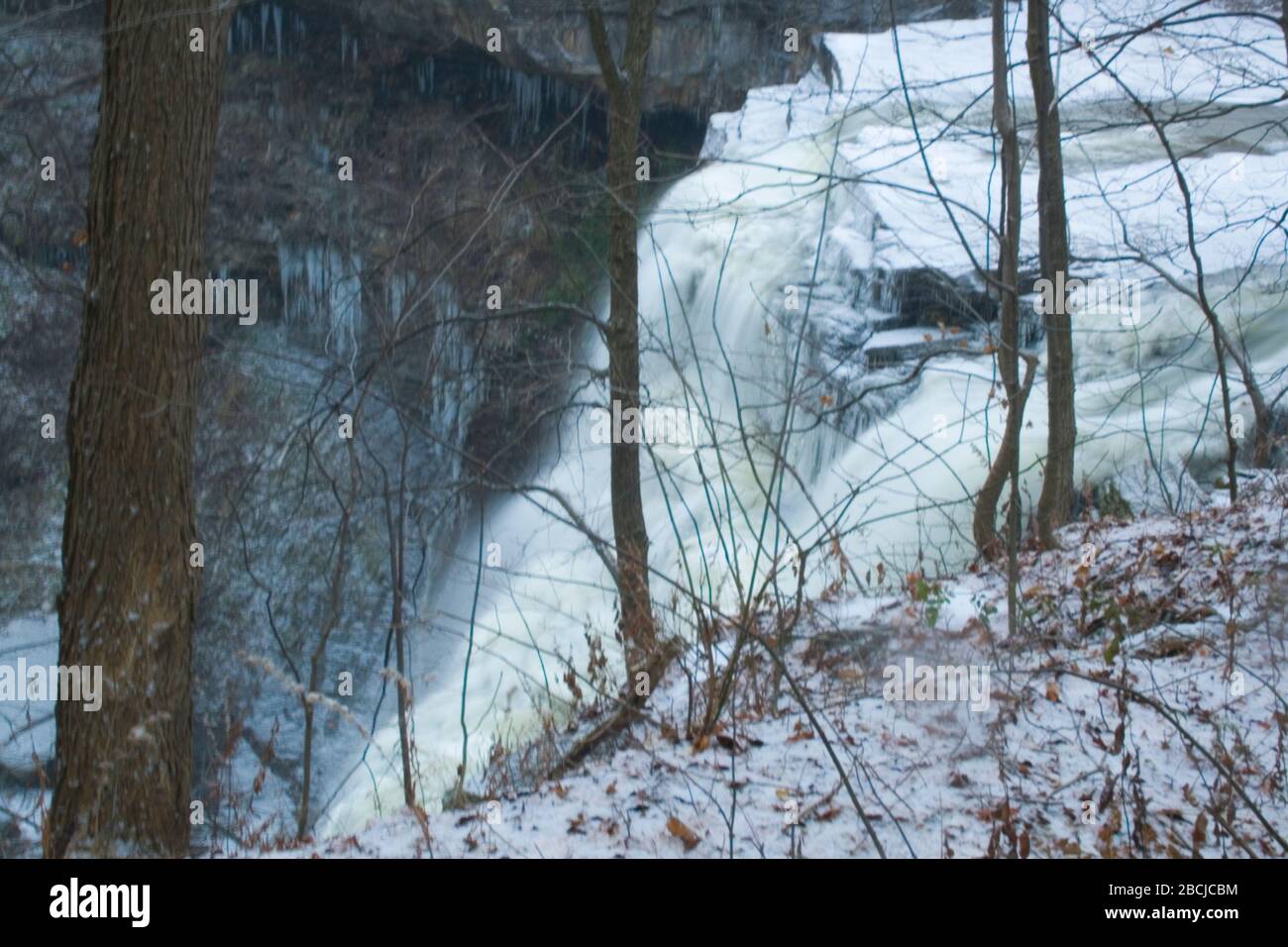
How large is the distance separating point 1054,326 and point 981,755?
345 centimetres

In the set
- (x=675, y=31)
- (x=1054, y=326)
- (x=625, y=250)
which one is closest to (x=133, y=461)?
(x=625, y=250)

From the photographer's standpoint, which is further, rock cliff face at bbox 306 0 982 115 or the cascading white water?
rock cliff face at bbox 306 0 982 115

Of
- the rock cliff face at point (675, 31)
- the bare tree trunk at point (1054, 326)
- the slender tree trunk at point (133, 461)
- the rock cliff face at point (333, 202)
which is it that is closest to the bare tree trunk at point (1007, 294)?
the bare tree trunk at point (1054, 326)

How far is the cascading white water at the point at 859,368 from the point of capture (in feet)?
26.1

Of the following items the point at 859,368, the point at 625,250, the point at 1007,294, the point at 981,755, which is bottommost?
the point at 981,755

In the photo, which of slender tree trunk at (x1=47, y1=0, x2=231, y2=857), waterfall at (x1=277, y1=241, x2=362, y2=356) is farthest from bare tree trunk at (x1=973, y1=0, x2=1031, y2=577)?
waterfall at (x1=277, y1=241, x2=362, y2=356)

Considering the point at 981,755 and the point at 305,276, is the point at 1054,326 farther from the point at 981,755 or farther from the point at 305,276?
the point at 305,276

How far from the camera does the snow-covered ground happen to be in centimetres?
310

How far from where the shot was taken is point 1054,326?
627cm

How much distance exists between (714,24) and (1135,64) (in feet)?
19.7

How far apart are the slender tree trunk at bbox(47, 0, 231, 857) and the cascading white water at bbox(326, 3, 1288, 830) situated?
9.68 ft

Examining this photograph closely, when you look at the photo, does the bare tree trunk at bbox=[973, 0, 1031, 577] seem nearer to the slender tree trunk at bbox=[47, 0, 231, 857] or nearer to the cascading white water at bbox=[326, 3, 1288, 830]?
the cascading white water at bbox=[326, 3, 1288, 830]

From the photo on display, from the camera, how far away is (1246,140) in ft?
37.6

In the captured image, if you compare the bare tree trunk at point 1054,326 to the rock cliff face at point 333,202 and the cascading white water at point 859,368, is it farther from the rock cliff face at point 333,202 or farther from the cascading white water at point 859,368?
the rock cliff face at point 333,202
